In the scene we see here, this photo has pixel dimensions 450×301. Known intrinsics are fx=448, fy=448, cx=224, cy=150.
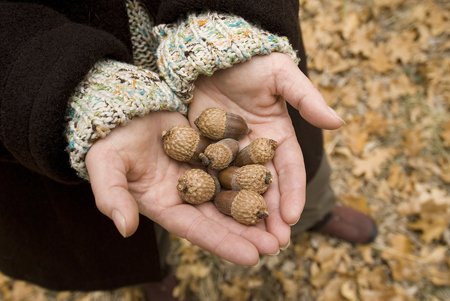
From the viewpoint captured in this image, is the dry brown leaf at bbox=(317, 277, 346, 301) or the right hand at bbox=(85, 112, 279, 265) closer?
the right hand at bbox=(85, 112, 279, 265)

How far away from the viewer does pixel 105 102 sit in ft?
5.22

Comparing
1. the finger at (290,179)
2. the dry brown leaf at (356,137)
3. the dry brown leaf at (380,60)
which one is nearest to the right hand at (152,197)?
the finger at (290,179)

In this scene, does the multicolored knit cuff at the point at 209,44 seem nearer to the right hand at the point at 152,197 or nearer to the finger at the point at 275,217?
the right hand at the point at 152,197

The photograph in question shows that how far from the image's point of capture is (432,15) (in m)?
4.43

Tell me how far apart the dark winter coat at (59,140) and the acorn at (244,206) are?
43 centimetres

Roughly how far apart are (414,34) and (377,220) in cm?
206

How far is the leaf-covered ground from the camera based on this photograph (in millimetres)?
3137

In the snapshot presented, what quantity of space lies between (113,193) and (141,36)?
81cm

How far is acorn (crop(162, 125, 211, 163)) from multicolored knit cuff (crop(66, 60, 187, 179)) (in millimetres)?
149

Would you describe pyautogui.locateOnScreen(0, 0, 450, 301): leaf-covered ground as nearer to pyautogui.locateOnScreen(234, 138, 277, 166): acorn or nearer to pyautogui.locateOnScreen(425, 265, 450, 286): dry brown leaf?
pyautogui.locateOnScreen(425, 265, 450, 286): dry brown leaf

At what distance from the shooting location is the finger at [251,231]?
1.61 m

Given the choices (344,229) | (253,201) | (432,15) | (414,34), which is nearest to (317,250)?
(344,229)

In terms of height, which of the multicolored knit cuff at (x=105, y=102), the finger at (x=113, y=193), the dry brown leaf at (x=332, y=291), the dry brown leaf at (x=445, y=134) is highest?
the multicolored knit cuff at (x=105, y=102)

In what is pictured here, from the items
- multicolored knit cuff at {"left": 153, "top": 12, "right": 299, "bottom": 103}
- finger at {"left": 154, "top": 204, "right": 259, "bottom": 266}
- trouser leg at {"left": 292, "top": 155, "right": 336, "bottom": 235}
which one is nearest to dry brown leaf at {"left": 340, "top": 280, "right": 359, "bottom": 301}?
trouser leg at {"left": 292, "top": 155, "right": 336, "bottom": 235}
